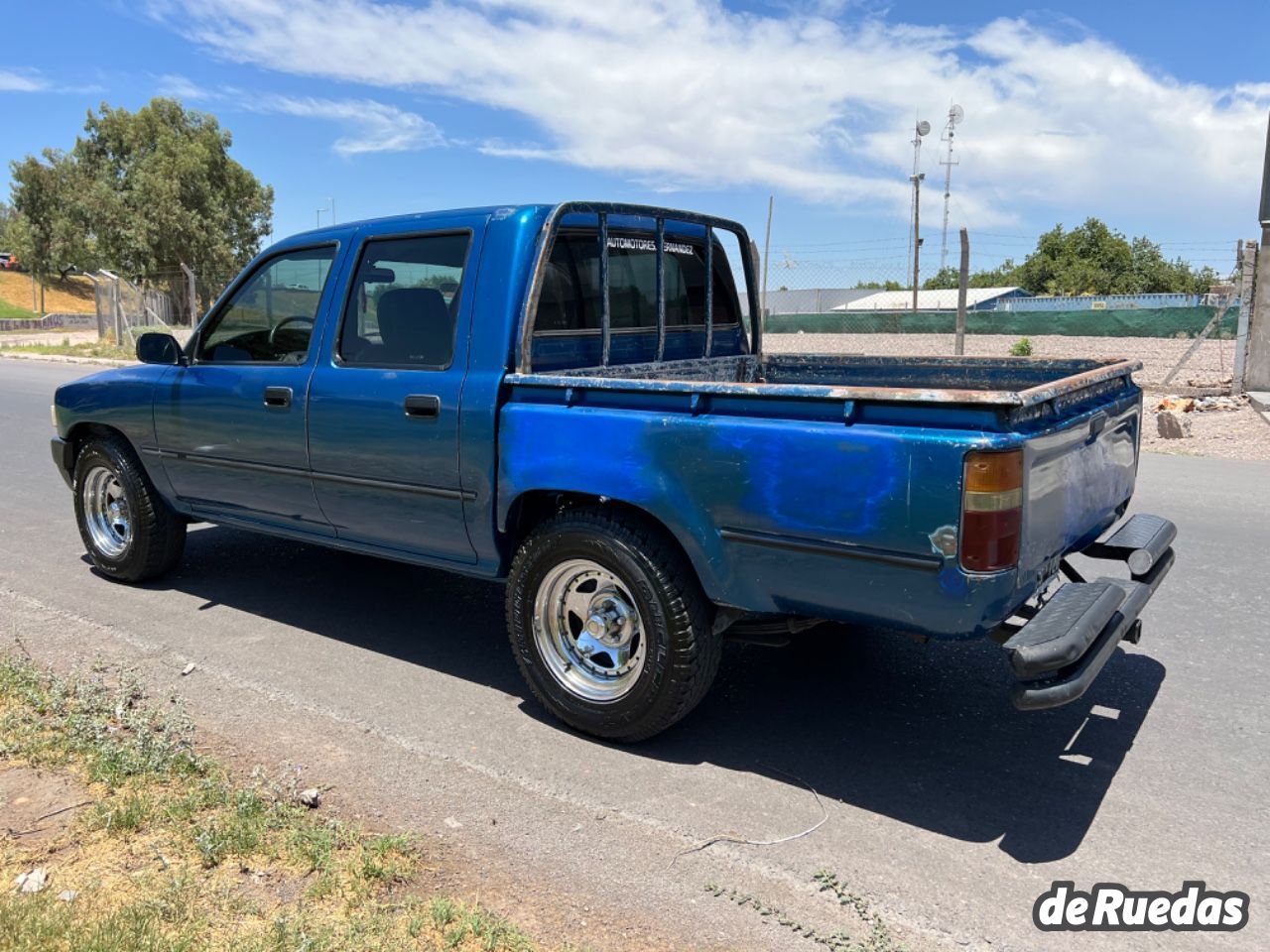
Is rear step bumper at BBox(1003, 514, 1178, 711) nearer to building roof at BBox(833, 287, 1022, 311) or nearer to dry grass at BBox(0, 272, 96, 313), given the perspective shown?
building roof at BBox(833, 287, 1022, 311)

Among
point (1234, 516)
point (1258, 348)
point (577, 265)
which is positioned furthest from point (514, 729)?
point (1258, 348)

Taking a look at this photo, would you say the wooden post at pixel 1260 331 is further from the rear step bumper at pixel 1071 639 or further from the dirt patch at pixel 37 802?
the dirt patch at pixel 37 802

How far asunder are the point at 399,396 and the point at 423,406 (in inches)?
6.4

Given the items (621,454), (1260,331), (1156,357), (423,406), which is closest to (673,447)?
(621,454)

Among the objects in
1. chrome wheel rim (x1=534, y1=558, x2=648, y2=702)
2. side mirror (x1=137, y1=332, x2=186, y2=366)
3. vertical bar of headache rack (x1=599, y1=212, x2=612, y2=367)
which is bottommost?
chrome wheel rim (x1=534, y1=558, x2=648, y2=702)

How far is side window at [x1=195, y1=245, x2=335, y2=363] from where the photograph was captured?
A: 15.8ft

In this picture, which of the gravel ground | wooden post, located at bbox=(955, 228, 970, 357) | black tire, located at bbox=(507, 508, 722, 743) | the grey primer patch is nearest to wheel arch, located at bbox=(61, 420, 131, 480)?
black tire, located at bbox=(507, 508, 722, 743)

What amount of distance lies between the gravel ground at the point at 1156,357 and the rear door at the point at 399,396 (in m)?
8.83

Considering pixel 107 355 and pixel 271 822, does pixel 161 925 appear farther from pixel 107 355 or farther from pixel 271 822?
pixel 107 355

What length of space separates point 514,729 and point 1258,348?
14076 millimetres

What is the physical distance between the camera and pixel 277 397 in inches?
186

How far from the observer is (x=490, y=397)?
395 cm

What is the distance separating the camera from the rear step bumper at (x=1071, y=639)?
2.98 metres

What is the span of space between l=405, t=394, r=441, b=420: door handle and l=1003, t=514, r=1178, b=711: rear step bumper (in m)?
2.31
